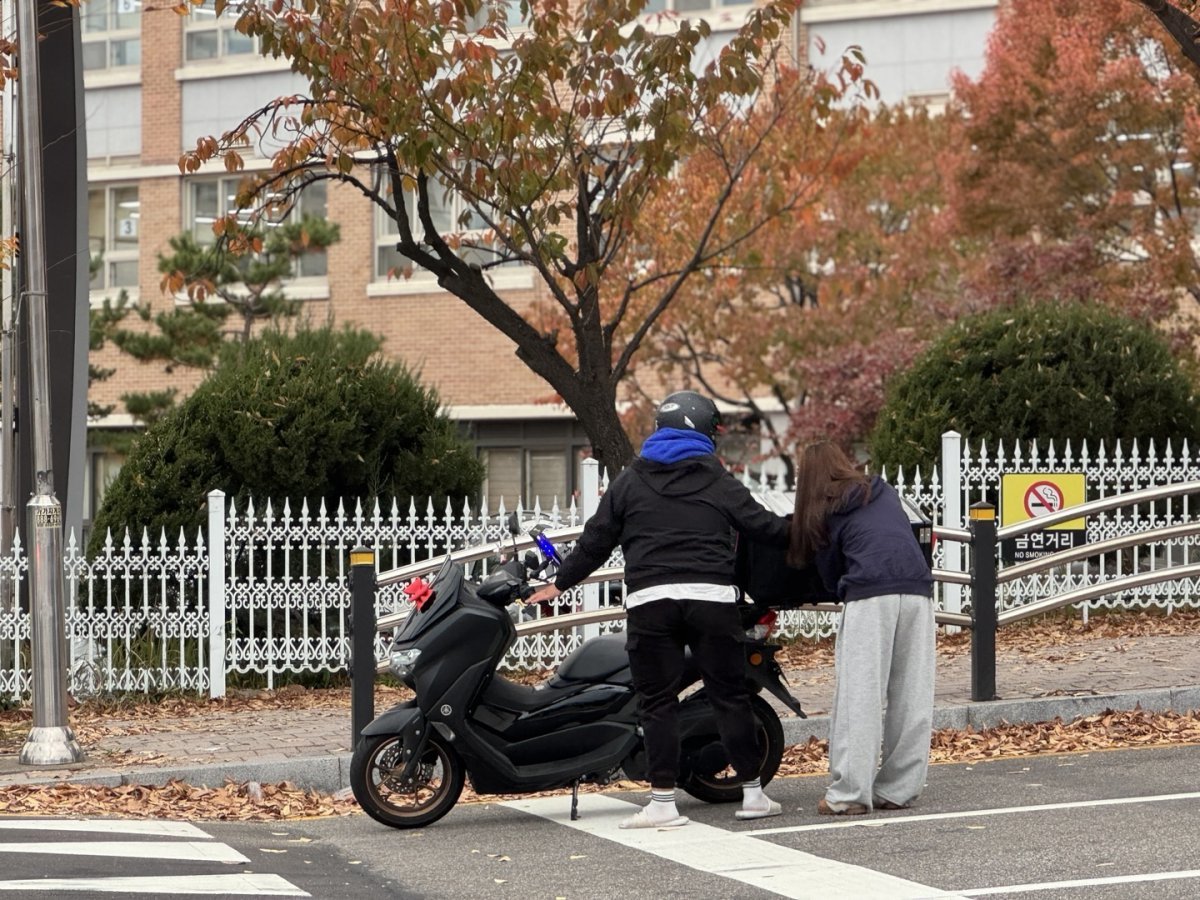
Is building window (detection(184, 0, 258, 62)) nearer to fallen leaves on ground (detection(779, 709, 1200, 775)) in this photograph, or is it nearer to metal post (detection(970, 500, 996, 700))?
metal post (detection(970, 500, 996, 700))

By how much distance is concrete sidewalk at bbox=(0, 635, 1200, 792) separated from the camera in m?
9.75

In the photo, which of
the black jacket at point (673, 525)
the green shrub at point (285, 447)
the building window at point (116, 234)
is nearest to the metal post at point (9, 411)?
the green shrub at point (285, 447)

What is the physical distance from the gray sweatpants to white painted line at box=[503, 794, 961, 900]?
60 centimetres

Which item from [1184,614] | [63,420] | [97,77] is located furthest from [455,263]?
[97,77]

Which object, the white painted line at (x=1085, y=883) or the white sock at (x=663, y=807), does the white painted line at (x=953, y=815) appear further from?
the white painted line at (x=1085, y=883)

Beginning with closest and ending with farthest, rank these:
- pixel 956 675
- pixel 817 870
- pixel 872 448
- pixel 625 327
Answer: pixel 817 870 < pixel 956 675 < pixel 872 448 < pixel 625 327

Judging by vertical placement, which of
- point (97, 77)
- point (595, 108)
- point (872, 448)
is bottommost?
point (872, 448)

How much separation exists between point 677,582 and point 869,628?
2.76 ft

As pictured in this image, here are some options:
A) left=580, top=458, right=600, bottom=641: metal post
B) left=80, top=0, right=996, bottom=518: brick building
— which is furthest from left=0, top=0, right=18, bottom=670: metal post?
left=80, top=0, right=996, bottom=518: brick building

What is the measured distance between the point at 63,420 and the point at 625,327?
32.8ft

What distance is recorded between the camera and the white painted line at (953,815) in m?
7.63

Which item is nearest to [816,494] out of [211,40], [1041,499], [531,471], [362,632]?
[362,632]

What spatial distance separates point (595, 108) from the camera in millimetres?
13367

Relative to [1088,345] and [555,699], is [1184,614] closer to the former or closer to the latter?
[1088,345]
